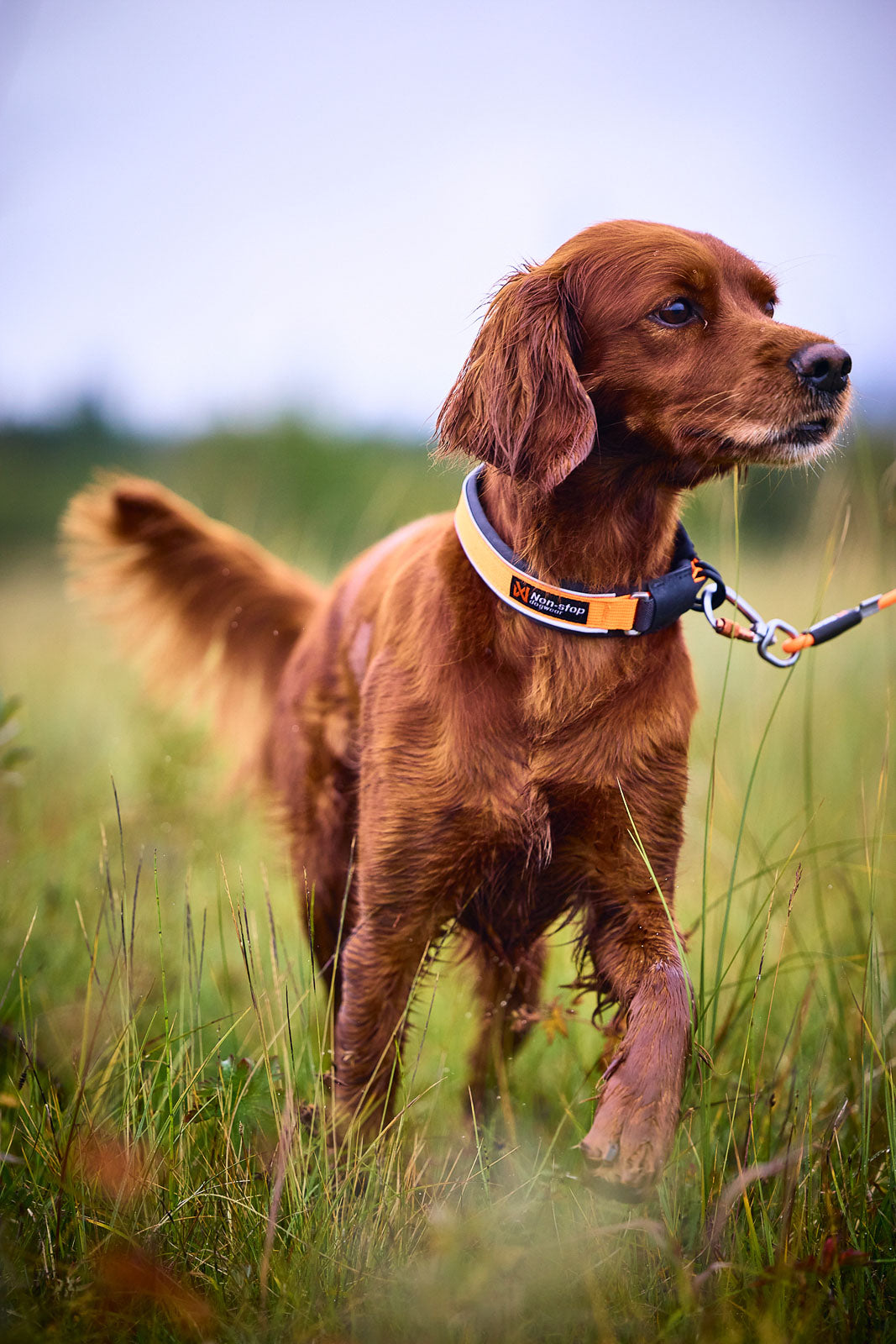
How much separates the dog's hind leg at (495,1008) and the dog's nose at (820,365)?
130 centimetres

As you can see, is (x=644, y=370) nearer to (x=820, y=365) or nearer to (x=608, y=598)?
(x=820, y=365)

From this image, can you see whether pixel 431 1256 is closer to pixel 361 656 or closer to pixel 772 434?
pixel 361 656

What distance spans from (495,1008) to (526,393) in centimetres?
135

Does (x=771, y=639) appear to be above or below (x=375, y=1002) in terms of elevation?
above

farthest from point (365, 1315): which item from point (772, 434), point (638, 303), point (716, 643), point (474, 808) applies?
point (716, 643)

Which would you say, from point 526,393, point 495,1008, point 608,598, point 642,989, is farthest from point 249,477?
point 642,989

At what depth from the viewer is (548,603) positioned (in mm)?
1729

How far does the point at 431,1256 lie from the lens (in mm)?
1458

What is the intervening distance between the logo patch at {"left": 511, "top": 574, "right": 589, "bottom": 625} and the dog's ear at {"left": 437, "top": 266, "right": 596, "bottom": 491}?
17 centimetres

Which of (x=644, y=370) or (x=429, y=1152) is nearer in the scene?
(x=644, y=370)

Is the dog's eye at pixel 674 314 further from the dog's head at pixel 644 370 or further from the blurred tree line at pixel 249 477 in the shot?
the blurred tree line at pixel 249 477

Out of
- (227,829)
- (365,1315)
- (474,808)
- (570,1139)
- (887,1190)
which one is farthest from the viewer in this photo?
(227,829)

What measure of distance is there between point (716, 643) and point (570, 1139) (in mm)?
3335

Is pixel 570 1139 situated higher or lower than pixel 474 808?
lower
